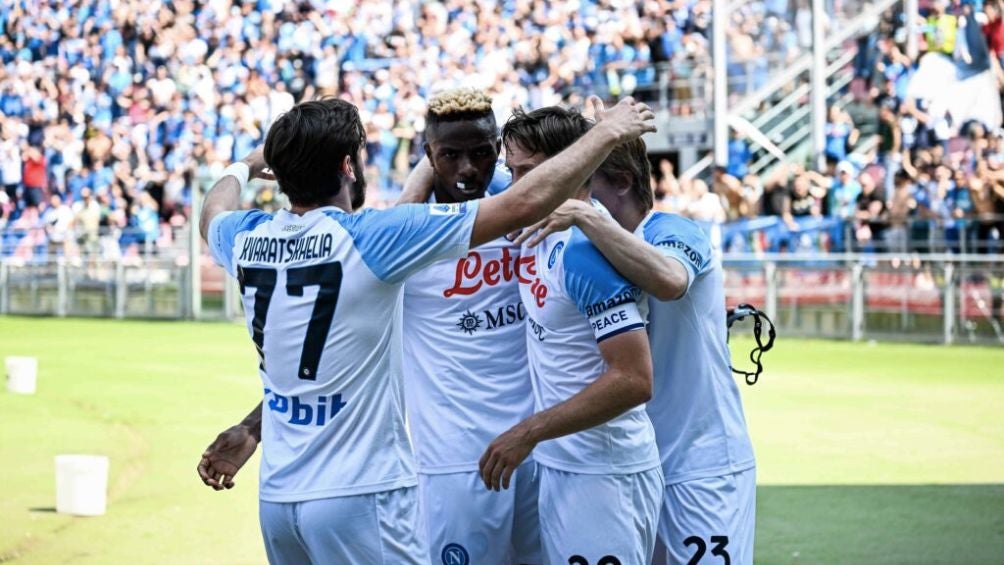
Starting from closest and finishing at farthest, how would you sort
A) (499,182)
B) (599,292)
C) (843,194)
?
(599,292) → (499,182) → (843,194)

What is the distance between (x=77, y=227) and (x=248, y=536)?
23540mm

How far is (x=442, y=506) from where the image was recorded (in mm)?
5133

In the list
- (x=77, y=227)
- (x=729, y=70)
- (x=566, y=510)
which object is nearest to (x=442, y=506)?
(x=566, y=510)

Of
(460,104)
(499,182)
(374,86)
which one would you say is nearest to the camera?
(460,104)

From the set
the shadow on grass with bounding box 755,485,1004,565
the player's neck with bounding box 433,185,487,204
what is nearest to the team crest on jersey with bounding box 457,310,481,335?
the player's neck with bounding box 433,185,487,204

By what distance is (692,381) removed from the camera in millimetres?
4852

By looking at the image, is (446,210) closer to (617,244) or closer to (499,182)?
(617,244)

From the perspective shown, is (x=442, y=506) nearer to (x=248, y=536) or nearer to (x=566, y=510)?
(x=566, y=510)

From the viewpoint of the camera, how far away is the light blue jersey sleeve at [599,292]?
14.1 feet

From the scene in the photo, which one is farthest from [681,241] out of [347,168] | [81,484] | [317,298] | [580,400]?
[81,484]

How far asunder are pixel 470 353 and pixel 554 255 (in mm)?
690

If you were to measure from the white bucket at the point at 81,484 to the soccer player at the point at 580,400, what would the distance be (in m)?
5.09

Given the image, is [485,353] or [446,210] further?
[485,353]

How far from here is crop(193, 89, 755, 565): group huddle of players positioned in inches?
161
